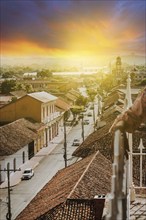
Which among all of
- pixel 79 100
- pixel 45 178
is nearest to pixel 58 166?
pixel 45 178

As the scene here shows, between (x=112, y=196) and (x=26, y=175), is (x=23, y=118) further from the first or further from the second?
(x=112, y=196)

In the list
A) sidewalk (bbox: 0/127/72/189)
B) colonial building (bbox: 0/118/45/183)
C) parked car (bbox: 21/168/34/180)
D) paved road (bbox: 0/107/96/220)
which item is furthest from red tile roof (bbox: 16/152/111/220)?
parked car (bbox: 21/168/34/180)

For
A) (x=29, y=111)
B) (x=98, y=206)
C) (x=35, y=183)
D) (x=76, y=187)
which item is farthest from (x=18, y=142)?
(x=98, y=206)

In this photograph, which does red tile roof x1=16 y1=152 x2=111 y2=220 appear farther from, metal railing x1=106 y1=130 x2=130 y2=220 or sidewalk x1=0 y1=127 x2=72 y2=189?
sidewalk x1=0 y1=127 x2=72 y2=189

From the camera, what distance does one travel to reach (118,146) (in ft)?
9.26

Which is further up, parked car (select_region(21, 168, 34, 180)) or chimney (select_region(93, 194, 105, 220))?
chimney (select_region(93, 194, 105, 220))

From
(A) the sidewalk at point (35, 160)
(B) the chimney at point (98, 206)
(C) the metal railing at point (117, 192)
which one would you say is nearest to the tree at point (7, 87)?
(A) the sidewalk at point (35, 160)

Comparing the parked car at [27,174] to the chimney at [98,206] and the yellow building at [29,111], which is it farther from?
the chimney at [98,206]

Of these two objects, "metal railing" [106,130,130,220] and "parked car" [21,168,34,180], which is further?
"parked car" [21,168,34,180]

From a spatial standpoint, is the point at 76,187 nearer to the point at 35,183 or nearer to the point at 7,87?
the point at 35,183

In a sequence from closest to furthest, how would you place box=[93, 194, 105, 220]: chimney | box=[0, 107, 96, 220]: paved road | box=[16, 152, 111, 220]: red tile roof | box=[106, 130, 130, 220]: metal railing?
box=[106, 130, 130, 220]: metal railing < box=[93, 194, 105, 220]: chimney < box=[16, 152, 111, 220]: red tile roof < box=[0, 107, 96, 220]: paved road

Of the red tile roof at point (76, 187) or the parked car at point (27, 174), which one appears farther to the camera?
the parked car at point (27, 174)

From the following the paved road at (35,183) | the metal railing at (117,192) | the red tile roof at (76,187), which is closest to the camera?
the metal railing at (117,192)

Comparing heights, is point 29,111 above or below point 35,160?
above
